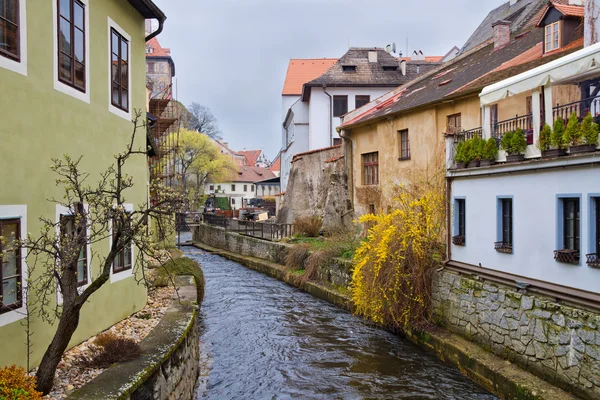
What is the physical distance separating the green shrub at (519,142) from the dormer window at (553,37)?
566 centimetres

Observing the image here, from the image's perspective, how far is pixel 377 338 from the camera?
13.3 m

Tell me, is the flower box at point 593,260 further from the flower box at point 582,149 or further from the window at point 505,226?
the window at point 505,226

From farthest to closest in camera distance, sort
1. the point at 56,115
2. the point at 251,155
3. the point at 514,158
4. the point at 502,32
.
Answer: the point at 251,155
the point at 502,32
the point at 514,158
the point at 56,115

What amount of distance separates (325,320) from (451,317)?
4.38m

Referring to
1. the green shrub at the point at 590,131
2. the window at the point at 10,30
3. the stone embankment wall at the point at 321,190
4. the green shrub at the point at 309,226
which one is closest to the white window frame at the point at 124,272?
the window at the point at 10,30

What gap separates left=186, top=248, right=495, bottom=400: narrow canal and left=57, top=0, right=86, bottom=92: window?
19.3 feet

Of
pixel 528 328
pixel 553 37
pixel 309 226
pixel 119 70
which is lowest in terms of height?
pixel 528 328

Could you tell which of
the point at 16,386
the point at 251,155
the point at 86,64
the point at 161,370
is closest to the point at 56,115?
the point at 86,64

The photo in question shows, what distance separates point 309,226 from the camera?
26250 millimetres

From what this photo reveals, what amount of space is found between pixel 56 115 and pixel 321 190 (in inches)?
852

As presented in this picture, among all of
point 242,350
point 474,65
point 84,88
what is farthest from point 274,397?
point 474,65

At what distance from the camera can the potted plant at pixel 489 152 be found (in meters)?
11.1

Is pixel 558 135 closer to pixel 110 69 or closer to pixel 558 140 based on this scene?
pixel 558 140

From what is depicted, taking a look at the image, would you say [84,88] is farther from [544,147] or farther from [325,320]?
[325,320]
